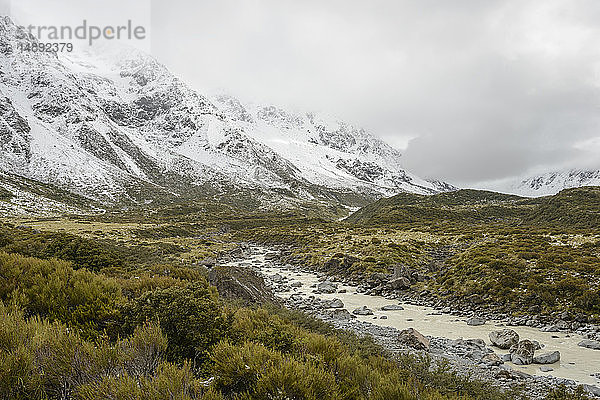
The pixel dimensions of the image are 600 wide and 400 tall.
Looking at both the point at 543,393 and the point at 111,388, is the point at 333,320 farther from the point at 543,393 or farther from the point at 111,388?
the point at 111,388

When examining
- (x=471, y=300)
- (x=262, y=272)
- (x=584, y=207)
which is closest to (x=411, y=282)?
(x=471, y=300)

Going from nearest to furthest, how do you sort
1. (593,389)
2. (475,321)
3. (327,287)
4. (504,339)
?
(593,389) → (504,339) → (475,321) → (327,287)

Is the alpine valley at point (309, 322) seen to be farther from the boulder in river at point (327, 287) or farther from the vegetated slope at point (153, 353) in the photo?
the boulder in river at point (327, 287)

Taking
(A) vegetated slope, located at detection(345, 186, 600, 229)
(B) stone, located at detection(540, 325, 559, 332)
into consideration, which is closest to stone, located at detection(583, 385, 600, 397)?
(B) stone, located at detection(540, 325, 559, 332)

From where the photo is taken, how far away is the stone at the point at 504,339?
1159cm

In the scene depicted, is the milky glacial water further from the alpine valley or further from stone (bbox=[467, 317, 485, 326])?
stone (bbox=[467, 317, 485, 326])

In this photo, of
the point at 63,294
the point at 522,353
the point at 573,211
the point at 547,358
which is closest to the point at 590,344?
the point at 547,358

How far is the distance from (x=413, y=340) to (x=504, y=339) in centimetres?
335

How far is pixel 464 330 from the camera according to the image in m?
14.1

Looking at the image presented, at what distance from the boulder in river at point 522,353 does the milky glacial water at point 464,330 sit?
0.58ft

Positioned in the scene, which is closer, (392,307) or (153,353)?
(153,353)

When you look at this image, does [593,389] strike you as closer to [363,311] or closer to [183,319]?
A: [363,311]

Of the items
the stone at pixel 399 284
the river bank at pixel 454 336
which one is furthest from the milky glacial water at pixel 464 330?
the stone at pixel 399 284

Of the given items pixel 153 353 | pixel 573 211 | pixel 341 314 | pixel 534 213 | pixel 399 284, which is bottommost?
pixel 341 314
